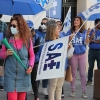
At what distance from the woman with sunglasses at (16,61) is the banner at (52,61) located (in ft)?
1.10

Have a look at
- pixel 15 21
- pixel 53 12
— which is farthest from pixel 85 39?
pixel 53 12

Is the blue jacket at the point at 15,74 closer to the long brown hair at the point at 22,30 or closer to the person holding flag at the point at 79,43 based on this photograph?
the long brown hair at the point at 22,30

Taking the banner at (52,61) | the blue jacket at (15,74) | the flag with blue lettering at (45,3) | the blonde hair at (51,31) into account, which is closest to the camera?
the blue jacket at (15,74)

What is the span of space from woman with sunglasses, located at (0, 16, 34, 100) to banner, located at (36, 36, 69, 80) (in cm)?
34

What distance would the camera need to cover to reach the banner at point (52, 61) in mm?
4754

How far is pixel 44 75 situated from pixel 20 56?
575 millimetres

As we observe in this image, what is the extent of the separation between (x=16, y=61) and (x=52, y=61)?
704mm

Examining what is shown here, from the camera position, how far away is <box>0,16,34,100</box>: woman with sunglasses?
14.3ft

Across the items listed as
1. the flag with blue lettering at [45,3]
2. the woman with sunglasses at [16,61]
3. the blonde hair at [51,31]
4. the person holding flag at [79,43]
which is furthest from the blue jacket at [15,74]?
the flag with blue lettering at [45,3]

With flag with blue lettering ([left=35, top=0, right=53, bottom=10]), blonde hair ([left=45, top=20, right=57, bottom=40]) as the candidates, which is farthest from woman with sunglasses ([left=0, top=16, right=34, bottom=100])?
flag with blue lettering ([left=35, top=0, right=53, bottom=10])

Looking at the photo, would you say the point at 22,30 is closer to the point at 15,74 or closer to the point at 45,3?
the point at 15,74

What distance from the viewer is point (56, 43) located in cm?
504

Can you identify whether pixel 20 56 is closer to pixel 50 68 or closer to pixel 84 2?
pixel 50 68

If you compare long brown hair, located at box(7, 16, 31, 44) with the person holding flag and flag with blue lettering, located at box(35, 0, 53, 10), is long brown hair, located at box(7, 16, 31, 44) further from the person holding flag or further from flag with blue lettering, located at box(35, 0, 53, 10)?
flag with blue lettering, located at box(35, 0, 53, 10)
